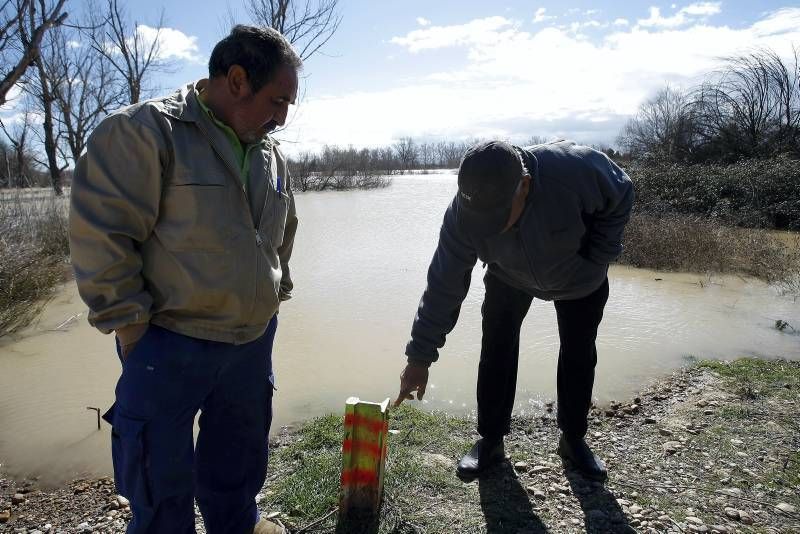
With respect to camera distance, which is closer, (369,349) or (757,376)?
(757,376)

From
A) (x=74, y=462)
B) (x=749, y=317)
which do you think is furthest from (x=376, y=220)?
(x=74, y=462)

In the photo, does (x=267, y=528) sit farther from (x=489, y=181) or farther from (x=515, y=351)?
(x=489, y=181)

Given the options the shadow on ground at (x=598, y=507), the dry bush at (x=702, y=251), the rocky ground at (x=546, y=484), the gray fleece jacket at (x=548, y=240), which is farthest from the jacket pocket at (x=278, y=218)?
the dry bush at (x=702, y=251)

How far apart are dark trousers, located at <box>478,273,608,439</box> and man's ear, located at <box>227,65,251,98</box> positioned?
1407 millimetres

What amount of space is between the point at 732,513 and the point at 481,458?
3.69 feet

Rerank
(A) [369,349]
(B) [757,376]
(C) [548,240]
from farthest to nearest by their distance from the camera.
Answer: (A) [369,349] → (B) [757,376] → (C) [548,240]

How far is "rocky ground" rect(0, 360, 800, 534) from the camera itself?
7.78ft

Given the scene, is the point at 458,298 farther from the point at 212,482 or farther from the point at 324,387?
the point at 324,387

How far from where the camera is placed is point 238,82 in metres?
1.64

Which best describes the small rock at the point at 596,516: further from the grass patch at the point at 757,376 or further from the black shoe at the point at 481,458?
the grass patch at the point at 757,376

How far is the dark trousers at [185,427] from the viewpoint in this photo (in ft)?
5.21

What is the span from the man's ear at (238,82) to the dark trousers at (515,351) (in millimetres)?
1407

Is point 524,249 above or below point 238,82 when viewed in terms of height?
below

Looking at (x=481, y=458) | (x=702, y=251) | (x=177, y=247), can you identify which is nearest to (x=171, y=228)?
(x=177, y=247)
